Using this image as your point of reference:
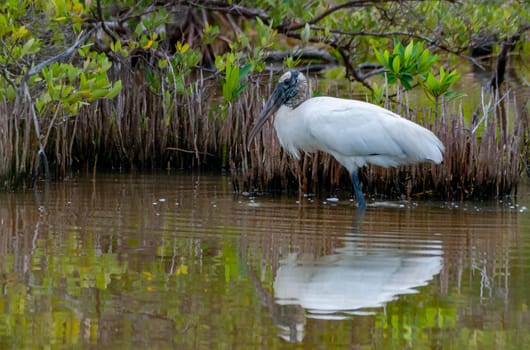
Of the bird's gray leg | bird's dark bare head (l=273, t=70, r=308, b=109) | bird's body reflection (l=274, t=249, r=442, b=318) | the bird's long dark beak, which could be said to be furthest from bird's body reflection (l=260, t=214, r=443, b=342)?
bird's dark bare head (l=273, t=70, r=308, b=109)

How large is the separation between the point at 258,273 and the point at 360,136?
121 inches

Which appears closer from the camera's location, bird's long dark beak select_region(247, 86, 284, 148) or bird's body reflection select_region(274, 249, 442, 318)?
bird's body reflection select_region(274, 249, 442, 318)

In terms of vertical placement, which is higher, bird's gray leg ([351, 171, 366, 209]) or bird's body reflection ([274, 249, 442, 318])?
bird's gray leg ([351, 171, 366, 209])

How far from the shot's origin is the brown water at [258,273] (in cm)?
448

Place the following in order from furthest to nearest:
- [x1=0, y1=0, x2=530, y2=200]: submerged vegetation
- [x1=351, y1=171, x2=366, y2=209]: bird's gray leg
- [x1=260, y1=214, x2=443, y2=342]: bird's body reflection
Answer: [x1=0, y1=0, x2=530, y2=200]: submerged vegetation → [x1=351, y1=171, x2=366, y2=209]: bird's gray leg → [x1=260, y1=214, x2=443, y2=342]: bird's body reflection

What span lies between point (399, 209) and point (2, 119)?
3105 millimetres

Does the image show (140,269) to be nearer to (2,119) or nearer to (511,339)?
(511,339)

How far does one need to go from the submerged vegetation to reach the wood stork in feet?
1.17

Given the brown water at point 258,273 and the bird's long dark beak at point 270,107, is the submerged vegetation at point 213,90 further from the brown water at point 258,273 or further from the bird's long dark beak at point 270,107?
the brown water at point 258,273

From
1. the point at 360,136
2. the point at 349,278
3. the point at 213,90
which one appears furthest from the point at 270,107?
the point at 349,278

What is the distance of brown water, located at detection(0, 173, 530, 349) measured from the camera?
4484 millimetres

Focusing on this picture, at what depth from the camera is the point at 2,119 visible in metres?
8.47

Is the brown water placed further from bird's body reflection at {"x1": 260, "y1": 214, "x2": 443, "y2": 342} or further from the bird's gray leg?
the bird's gray leg

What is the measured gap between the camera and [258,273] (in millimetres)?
5730
